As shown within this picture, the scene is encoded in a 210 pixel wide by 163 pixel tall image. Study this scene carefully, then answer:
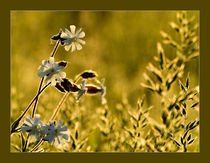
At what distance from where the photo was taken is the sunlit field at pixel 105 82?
1046 mm

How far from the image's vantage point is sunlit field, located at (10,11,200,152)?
1046mm

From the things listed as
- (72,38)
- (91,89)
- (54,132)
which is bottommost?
(54,132)

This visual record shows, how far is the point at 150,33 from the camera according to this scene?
234cm

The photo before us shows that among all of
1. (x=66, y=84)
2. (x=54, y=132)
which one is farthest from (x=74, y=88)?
(x=54, y=132)

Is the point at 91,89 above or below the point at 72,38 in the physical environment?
below

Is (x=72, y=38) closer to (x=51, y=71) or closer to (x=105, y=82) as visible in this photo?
(x=51, y=71)

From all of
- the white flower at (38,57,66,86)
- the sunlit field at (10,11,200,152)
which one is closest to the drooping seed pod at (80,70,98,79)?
the sunlit field at (10,11,200,152)

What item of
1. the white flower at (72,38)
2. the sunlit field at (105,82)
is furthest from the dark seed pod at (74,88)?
the white flower at (72,38)

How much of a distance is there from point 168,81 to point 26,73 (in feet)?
3.63

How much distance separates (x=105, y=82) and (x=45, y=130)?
41.1 inches

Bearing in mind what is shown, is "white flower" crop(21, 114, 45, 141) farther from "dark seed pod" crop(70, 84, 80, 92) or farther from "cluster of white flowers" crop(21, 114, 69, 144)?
"dark seed pod" crop(70, 84, 80, 92)

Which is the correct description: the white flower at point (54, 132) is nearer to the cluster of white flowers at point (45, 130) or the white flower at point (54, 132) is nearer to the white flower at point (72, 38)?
the cluster of white flowers at point (45, 130)

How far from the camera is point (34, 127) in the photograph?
980mm

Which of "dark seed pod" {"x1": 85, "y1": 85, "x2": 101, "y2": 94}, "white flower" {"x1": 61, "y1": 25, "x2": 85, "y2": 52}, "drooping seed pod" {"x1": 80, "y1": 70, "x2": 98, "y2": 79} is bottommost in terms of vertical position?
"dark seed pod" {"x1": 85, "y1": 85, "x2": 101, "y2": 94}
